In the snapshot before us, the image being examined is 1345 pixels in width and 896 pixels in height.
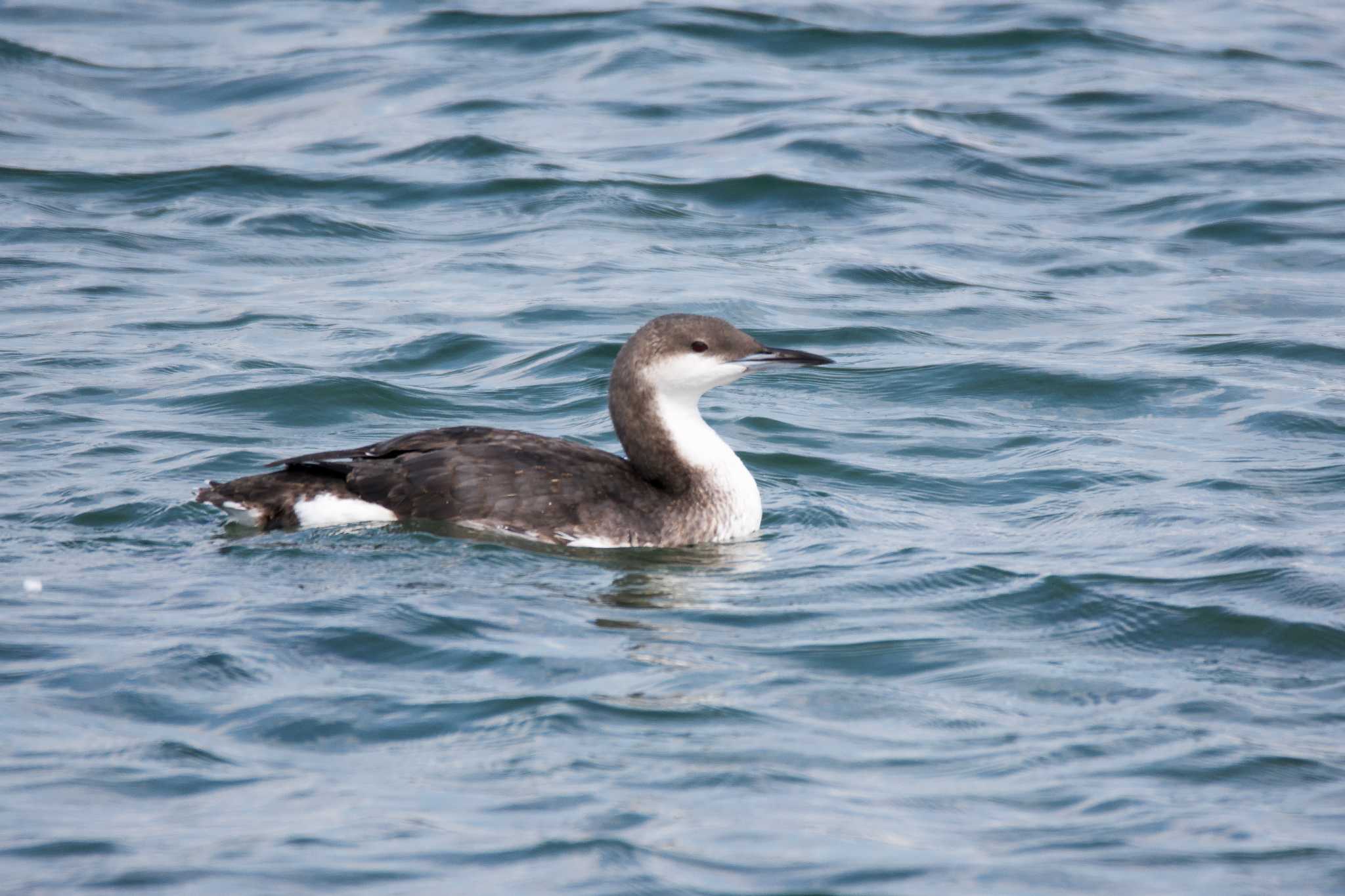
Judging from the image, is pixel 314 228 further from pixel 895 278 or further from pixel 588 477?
pixel 588 477

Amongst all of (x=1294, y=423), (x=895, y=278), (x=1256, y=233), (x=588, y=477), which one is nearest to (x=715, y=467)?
(x=588, y=477)

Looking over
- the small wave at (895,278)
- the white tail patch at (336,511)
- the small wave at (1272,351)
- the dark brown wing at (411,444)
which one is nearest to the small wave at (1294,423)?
the small wave at (1272,351)

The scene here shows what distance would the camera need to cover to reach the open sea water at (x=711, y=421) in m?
5.26

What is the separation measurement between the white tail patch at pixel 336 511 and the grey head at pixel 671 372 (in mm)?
1201

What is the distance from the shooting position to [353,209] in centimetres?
1387

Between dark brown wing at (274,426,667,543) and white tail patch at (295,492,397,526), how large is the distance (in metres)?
0.04

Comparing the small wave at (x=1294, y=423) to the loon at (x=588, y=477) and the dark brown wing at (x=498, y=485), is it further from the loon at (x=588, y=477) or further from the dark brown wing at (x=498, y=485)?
the dark brown wing at (x=498, y=485)

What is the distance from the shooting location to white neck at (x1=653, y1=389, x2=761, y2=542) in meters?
8.03

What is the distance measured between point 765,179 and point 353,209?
10.8 feet

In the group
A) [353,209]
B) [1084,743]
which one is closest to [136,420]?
[353,209]

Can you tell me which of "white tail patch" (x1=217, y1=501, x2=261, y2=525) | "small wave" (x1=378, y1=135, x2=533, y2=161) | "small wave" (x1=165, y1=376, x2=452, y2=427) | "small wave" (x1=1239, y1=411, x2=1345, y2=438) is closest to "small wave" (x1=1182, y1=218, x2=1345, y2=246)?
"small wave" (x1=1239, y1=411, x2=1345, y2=438)

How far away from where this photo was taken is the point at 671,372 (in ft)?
26.2

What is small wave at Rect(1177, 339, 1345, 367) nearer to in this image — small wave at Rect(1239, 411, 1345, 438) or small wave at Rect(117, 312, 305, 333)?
small wave at Rect(1239, 411, 1345, 438)

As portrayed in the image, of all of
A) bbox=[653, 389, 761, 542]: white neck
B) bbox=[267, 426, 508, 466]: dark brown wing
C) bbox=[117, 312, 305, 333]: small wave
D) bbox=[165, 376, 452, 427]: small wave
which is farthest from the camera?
bbox=[117, 312, 305, 333]: small wave
